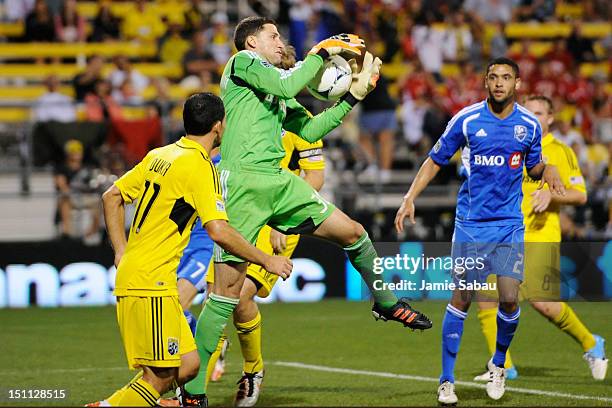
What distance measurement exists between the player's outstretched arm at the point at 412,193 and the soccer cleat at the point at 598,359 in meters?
2.28

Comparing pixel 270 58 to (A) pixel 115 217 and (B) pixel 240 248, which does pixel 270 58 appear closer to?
(A) pixel 115 217

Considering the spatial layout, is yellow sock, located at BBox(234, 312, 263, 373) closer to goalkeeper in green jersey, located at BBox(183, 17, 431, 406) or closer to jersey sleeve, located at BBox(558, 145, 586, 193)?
goalkeeper in green jersey, located at BBox(183, 17, 431, 406)

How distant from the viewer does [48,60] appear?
21234mm

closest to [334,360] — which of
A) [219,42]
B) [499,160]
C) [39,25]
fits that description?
[499,160]

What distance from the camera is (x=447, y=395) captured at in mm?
8406

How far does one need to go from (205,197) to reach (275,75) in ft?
4.58

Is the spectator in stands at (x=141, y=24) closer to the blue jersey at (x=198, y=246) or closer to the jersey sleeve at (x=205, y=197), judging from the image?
the blue jersey at (x=198, y=246)

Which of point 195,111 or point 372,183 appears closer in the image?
point 195,111

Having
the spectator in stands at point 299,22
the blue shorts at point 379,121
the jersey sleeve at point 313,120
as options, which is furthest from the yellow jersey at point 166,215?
the spectator in stands at point 299,22

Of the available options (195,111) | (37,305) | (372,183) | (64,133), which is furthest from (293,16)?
(195,111)

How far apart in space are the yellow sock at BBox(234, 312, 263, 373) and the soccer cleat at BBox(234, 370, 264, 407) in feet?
0.15

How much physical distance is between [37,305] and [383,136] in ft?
21.6

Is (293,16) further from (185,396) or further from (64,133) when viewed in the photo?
(185,396)

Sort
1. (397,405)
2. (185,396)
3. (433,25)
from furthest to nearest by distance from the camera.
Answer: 1. (433,25)
2. (397,405)
3. (185,396)
